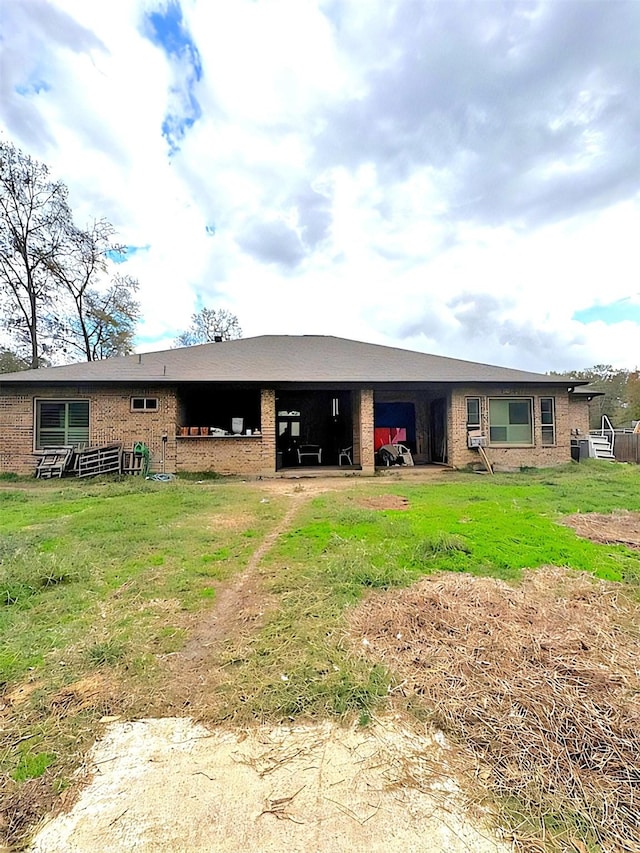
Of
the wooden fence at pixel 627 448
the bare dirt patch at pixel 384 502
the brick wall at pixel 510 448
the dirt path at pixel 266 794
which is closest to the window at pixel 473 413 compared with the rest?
the brick wall at pixel 510 448

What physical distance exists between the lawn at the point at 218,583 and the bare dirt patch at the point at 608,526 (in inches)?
8.6

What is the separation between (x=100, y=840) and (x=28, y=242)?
87.2ft

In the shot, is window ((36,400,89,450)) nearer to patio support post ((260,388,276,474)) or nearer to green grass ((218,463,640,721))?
patio support post ((260,388,276,474))

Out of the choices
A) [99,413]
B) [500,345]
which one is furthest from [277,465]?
[500,345]

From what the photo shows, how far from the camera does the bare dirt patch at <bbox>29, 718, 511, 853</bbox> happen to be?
140cm

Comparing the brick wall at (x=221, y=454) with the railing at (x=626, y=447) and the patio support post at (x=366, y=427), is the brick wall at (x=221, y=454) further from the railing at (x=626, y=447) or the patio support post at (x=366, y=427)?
the railing at (x=626, y=447)

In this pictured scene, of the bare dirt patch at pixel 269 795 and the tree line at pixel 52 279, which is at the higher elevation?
the tree line at pixel 52 279

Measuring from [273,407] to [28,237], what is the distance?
18334mm

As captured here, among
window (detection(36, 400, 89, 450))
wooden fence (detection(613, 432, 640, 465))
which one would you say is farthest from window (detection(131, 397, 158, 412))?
wooden fence (detection(613, 432, 640, 465))

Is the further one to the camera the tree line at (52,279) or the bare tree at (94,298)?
the bare tree at (94,298)

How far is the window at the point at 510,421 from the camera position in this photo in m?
13.7

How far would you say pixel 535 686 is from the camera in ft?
7.21

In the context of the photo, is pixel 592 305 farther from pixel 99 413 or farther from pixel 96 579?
pixel 96 579

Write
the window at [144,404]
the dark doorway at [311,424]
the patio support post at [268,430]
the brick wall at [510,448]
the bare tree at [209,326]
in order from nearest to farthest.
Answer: the window at [144,404]
the patio support post at [268,430]
the brick wall at [510,448]
the dark doorway at [311,424]
the bare tree at [209,326]
